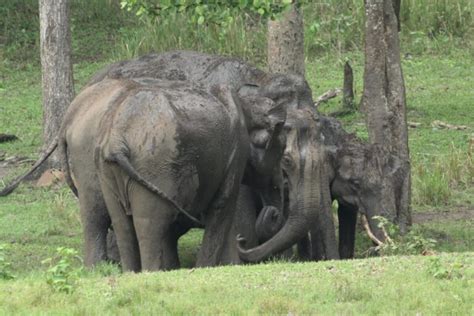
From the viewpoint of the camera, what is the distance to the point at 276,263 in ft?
36.9

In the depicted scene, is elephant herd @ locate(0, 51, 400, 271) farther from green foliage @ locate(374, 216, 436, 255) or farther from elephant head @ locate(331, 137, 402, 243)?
green foliage @ locate(374, 216, 436, 255)

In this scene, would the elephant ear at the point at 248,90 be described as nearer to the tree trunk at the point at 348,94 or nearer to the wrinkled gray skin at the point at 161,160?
the wrinkled gray skin at the point at 161,160

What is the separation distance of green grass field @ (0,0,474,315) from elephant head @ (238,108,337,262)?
87 cm

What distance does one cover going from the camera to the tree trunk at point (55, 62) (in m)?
18.0

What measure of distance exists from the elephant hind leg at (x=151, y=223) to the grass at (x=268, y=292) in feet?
4.46

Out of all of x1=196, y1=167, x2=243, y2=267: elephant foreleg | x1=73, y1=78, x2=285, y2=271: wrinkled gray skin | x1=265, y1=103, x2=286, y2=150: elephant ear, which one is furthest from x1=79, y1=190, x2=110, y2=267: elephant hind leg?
x1=265, y1=103, x2=286, y2=150: elephant ear

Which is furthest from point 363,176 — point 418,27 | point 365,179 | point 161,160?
point 418,27

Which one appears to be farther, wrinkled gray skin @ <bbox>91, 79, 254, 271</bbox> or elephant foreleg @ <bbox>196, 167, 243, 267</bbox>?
elephant foreleg @ <bbox>196, 167, 243, 267</bbox>

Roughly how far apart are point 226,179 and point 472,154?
→ 5085 mm

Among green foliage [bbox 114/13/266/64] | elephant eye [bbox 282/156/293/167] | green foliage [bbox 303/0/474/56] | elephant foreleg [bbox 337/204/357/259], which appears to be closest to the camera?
elephant eye [bbox 282/156/293/167]

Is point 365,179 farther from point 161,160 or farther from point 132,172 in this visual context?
point 132,172

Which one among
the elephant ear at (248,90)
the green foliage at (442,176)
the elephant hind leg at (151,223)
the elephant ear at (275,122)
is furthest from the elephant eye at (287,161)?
the green foliage at (442,176)

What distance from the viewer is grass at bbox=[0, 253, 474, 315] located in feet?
30.9

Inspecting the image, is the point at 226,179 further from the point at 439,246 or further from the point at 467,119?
the point at 467,119
